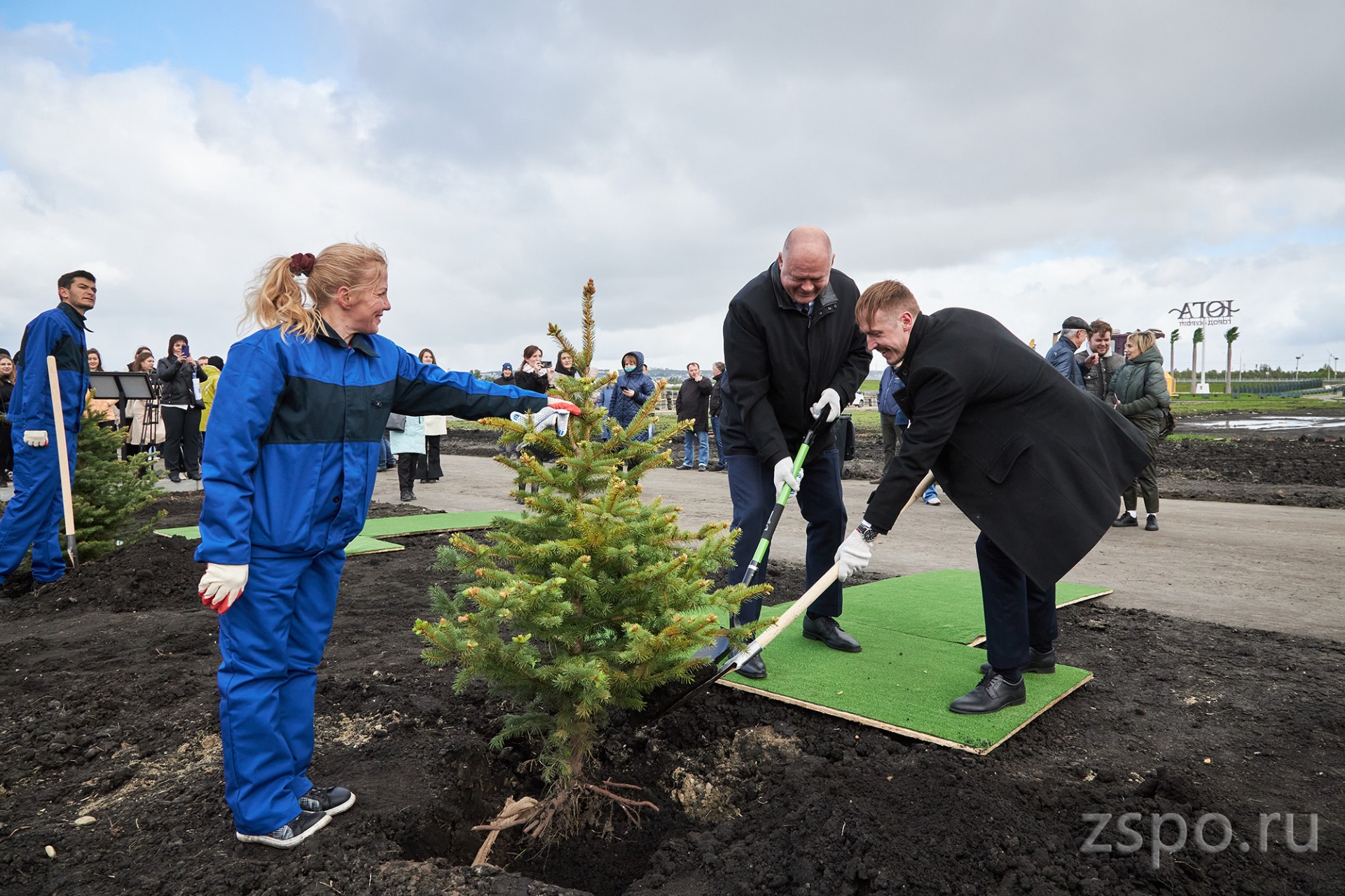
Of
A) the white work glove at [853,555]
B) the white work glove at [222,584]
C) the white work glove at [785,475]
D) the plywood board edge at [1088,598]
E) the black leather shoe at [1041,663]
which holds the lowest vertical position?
the plywood board edge at [1088,598]

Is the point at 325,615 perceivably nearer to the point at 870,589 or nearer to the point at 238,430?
the point at 238,430

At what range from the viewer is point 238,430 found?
8.32 ft

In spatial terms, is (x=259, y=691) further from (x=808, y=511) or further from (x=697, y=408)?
(x=697, y=408)

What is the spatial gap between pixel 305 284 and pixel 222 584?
40.6 inches

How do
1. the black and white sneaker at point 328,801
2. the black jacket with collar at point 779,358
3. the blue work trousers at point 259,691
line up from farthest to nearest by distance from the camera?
the black jacket with collar at point 779,358 < the black and white sneaker at point 328,801 < the blue work trousers at point 259,691

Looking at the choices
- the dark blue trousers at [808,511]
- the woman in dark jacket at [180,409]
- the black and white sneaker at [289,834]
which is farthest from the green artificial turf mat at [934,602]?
the woman in dark jacket at [180,409]

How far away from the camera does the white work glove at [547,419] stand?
9.88ft

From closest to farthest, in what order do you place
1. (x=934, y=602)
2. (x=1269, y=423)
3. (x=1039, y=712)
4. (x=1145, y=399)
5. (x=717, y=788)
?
(x=717, y=788)
(x=1039, y=712)
(x=934, y=602)
(x=1145, y=399)
(x=1269, y=423)

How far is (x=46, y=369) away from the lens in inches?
237

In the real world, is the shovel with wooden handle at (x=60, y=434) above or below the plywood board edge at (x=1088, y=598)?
above

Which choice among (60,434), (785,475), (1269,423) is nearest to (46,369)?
(60,434)

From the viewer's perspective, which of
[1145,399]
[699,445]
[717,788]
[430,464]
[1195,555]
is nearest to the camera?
[717,788]

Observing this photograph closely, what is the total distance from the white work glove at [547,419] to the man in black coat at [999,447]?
56.0 inches

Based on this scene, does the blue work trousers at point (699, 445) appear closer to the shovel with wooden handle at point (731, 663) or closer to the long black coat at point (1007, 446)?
the long black coat at point (1007, 446)
